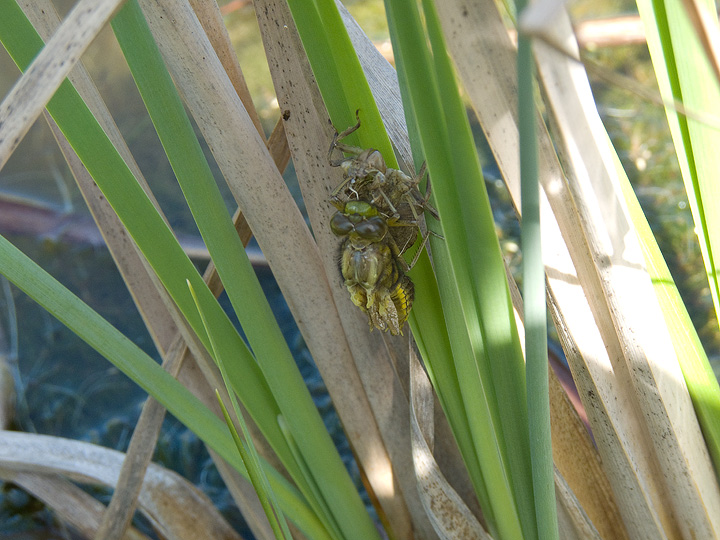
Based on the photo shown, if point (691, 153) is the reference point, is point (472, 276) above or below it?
below

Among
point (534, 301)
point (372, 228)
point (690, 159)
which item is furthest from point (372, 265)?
point (690, 159)

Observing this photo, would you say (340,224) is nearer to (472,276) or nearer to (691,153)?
(472,276)

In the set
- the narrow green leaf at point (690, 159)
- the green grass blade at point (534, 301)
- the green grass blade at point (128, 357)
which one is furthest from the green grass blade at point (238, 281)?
the narrow green leaf at point (690, 159)

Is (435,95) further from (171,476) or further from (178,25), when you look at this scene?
(171,476)

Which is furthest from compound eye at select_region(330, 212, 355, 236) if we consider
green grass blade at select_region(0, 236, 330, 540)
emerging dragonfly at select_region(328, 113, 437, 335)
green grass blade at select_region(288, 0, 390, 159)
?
green grass blade at select_region(0, 236, 330, 540)

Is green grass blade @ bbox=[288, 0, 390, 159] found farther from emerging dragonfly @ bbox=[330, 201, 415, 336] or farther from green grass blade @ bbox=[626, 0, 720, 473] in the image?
Result: green grass blade @ bbox=[626, 0, 720, 473]

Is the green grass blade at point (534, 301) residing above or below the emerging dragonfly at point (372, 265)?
below

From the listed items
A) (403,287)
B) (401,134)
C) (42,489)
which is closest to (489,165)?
(401,134)

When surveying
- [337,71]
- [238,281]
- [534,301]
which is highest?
[337,71]

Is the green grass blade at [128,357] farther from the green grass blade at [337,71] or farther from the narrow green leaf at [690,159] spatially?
the narrow green leaf at [690,159]
